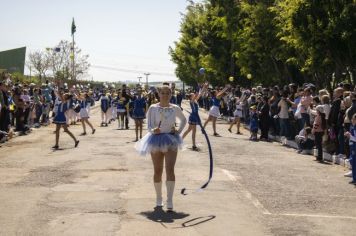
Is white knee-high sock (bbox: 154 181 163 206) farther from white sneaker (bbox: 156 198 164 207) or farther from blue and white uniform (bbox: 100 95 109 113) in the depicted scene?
blue and white uniform (bbox: 100 95 109 113)

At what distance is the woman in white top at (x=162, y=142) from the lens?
888 cm

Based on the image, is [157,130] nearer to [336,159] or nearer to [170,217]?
[170,217]

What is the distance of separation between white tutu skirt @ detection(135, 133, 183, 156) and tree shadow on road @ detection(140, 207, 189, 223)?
3.09ft

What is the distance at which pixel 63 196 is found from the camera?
9836 mm

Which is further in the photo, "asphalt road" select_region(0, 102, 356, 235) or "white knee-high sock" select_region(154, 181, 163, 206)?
"white knee-high sock" select_region(154, 181, 163, 206)

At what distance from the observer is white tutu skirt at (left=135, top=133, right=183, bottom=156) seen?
8844mm

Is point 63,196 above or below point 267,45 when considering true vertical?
below

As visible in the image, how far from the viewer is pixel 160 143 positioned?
8.85 meters

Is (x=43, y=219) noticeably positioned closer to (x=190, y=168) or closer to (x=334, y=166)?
(x=190, y=168)

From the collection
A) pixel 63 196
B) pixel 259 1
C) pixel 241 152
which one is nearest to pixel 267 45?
pixel 259 1

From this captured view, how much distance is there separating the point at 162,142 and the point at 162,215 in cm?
114

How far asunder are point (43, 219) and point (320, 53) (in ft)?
52.2

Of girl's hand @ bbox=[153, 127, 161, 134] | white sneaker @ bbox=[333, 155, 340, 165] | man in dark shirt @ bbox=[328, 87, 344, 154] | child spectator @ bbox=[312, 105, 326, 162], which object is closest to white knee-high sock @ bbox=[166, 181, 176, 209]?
girl's hand @ bbox=[153, 127, 161, 134]

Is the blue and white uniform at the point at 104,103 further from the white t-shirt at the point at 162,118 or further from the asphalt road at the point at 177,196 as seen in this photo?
the white t-shirt at the point at 162,118
